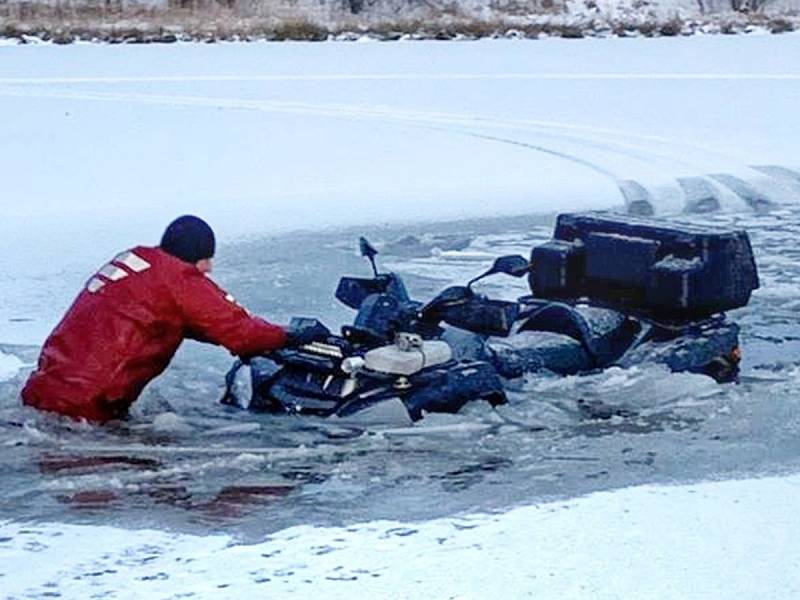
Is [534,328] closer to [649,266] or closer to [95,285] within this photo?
[649,266]

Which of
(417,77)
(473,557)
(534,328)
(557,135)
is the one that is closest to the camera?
(473,557)

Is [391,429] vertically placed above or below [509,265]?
below

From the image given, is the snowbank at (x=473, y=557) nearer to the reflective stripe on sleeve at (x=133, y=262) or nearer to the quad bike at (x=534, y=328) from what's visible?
the quad bike at (x=534, y=328)

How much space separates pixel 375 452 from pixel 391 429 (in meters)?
0.22

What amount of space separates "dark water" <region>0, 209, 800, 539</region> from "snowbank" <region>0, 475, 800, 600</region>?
0.13 meters

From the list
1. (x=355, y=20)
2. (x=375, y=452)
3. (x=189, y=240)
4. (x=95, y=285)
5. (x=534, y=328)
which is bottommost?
(x=375, y=452)

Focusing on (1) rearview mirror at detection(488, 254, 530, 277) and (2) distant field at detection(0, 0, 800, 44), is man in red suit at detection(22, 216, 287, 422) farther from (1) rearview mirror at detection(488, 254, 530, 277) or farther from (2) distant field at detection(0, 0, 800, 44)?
(2) distant field at detection(0, 0, 800, 44)

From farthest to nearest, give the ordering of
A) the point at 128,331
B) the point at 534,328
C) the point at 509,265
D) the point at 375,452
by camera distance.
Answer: the point at 534,328 < the point at 509,265 < the point at 128,331 < the point at 375,452

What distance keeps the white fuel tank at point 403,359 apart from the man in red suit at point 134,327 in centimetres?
31

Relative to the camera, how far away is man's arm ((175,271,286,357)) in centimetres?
477

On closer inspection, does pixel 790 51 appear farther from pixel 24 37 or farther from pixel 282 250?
pixel 282 250

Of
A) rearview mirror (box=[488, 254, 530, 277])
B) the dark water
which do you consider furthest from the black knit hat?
rearview mirror (box=[488, 254, 530, 277])

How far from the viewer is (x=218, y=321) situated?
4.79 metres

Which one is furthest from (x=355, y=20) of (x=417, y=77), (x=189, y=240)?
(x=189, y=240)
